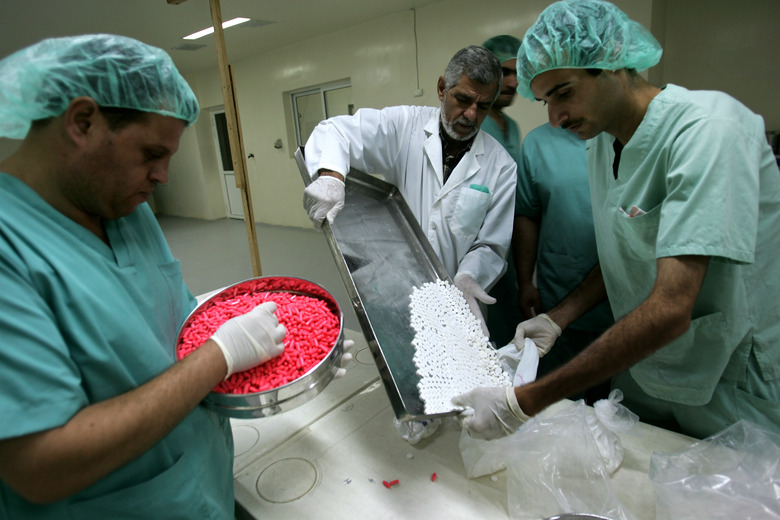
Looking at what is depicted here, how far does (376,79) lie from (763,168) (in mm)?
4588

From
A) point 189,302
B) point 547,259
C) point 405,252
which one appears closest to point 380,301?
point 405,252

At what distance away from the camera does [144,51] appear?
28.4 inches

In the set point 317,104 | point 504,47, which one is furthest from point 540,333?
point 317,104

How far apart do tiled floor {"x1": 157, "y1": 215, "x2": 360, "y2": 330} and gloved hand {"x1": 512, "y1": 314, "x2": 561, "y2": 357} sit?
1839 millimetres

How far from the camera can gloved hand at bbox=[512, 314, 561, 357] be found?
1254 mm

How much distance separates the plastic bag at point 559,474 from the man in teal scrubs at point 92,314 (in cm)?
61

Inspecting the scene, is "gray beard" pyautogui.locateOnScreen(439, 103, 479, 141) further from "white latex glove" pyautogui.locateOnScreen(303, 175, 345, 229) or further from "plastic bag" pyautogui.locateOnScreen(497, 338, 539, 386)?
"plastic bag" pyautogui.locateOnScreen(497, 338, 539, 386)

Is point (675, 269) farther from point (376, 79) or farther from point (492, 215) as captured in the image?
point (376, 79)

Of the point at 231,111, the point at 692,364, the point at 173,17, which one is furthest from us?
Answer: the point at 173,17

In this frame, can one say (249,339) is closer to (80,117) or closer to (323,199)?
(80,117)

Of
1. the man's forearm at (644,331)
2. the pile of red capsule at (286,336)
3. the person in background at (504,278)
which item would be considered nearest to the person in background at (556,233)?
the person in background at (504,278)

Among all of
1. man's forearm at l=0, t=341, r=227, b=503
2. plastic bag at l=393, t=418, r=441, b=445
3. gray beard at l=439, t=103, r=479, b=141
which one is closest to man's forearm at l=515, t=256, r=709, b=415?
plastic bag at l=393, t=418, r=441, b=445

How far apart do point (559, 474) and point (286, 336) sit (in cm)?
68

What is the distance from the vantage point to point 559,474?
0.92 metres
